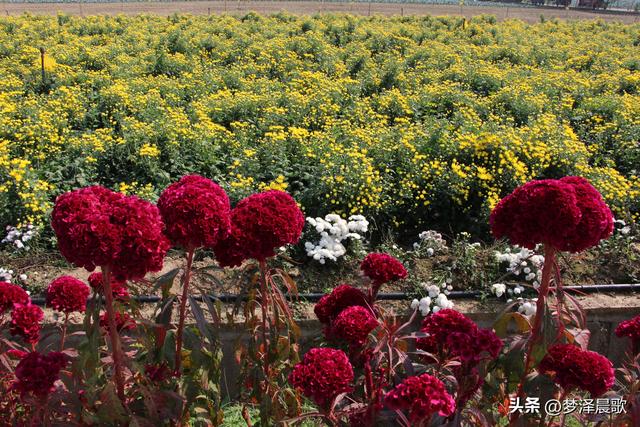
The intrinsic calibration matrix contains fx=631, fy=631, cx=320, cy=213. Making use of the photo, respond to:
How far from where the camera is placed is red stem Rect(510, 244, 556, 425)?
6.93 feet

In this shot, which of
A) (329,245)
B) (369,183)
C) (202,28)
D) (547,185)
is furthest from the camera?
(202,28)

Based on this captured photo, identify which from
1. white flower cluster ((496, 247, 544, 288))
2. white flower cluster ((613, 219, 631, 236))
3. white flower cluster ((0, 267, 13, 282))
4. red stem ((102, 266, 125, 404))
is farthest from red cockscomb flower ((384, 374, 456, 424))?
white flower cluster ((613, 219, 631, 236))

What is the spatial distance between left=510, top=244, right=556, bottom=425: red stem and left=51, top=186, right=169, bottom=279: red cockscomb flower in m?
1.25

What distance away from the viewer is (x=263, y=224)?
2.04 m

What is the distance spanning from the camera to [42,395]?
73.3 inches

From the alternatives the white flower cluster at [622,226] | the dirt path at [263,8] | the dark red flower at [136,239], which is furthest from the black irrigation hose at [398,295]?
the dirt path at [263,8]

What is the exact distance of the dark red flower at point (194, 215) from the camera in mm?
1891

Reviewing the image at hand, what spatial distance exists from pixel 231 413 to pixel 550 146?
12.1 ft

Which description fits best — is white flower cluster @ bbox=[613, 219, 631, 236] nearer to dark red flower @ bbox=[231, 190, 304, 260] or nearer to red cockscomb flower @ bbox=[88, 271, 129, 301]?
dark red flower @ bbox=[231, 190, 304, 260]

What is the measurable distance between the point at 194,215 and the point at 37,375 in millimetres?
638

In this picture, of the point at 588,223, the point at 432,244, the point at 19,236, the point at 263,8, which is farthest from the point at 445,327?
the point at 263,8

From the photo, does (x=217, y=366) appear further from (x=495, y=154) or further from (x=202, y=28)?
(x=202, y=28)

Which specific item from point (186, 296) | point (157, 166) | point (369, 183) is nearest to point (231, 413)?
point (186, 296)

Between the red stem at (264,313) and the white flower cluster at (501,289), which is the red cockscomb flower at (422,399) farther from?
the white flower cluster at (501,289)
